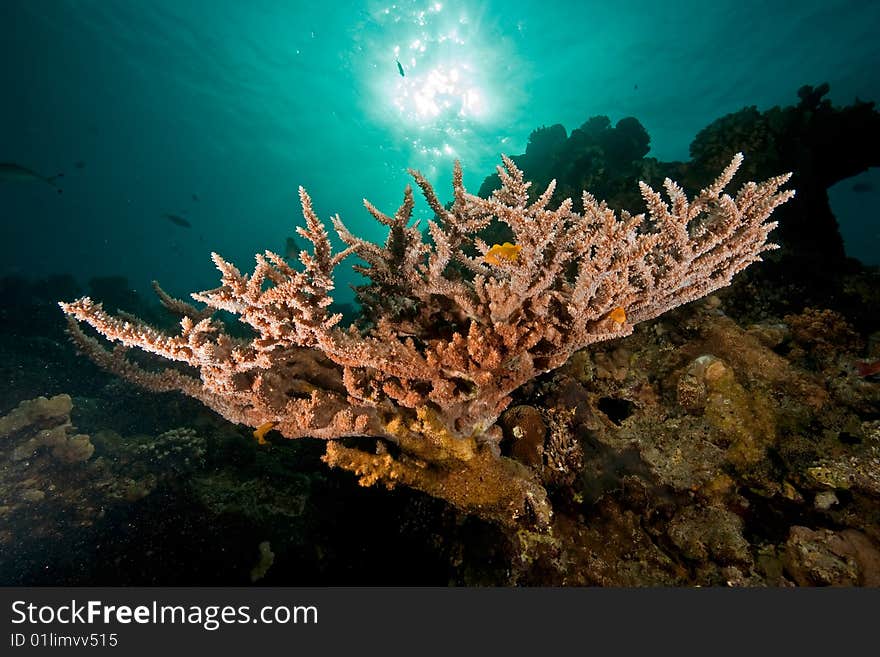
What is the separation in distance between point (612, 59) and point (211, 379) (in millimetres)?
33029

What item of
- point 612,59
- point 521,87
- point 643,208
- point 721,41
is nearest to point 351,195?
point 521,87

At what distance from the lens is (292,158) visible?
51.0 metres

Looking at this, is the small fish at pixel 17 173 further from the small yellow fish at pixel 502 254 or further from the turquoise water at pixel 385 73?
the small yellow fish at pixel 502 254

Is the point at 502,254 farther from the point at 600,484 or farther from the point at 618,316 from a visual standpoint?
the point at 600,484

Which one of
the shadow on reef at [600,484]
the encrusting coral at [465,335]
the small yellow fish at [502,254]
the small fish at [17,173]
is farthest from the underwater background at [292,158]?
the small yellow fish at [502,254]

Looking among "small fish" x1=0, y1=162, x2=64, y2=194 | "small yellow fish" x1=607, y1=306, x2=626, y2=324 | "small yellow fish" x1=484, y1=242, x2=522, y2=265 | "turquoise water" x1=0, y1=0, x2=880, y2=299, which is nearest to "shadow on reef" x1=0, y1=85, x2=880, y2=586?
"small yellow fish" x1=607, y1=306, x2=626, y2=324

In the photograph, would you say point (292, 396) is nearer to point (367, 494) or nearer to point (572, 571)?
point (367, 494)

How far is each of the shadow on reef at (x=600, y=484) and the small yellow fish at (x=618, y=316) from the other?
1026 millimetres

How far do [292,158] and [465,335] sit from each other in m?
57.9

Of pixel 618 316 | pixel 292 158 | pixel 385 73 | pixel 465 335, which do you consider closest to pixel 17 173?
pixel 465 335

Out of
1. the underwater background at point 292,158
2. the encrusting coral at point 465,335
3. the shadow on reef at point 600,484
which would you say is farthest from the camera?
the underwater background at point 292,158

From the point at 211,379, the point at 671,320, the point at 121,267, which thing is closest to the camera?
the point at 211,379

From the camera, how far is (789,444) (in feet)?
9.43

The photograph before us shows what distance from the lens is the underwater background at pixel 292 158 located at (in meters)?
3.19
